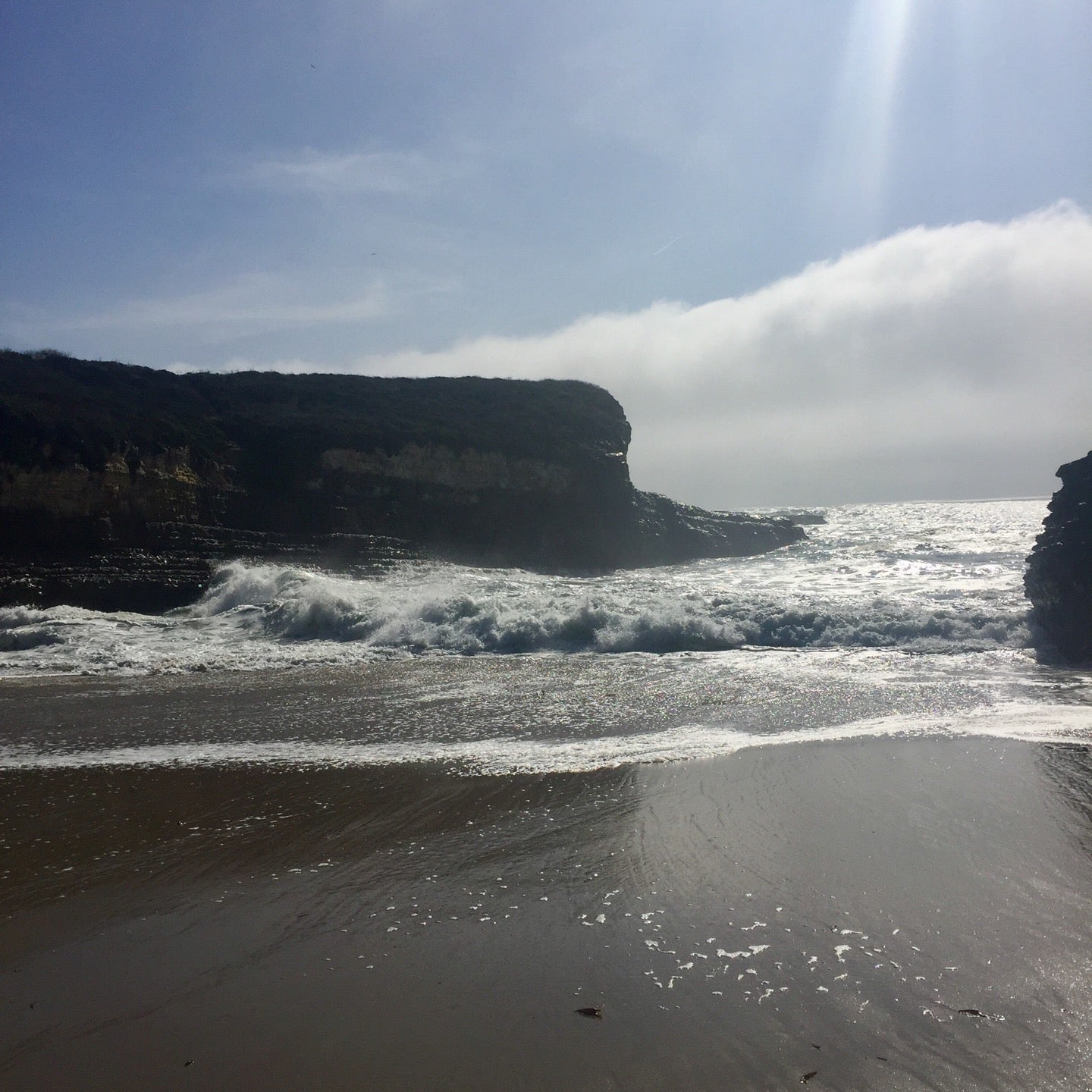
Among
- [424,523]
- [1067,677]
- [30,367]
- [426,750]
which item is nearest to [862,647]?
[1067,677]

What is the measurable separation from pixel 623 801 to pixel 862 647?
842 cm

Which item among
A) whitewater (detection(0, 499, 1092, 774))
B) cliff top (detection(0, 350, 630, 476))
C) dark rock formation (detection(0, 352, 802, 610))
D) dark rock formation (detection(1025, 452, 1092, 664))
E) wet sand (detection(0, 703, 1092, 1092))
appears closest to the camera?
wet sand (detection(0, 703, 1092, 1092))

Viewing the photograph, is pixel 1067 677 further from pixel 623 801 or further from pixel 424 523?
pixel 424 523

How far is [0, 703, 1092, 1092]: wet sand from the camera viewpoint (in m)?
2.58

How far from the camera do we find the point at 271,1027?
9.04 ft

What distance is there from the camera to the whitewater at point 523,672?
6.88m

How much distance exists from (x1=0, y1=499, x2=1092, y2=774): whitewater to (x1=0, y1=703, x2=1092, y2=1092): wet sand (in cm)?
127

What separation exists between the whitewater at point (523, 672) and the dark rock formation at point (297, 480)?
2.84m

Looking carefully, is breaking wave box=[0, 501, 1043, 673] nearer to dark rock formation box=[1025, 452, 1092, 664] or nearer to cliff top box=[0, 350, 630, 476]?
dark rock formation box=[1025, 452, 1092, 664]

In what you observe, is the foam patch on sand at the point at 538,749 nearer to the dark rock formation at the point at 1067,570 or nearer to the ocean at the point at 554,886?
the ocean at the point at 554,886

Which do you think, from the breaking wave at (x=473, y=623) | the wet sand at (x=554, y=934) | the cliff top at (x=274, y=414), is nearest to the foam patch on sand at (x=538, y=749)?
the wet sand at (x=554, y=934)

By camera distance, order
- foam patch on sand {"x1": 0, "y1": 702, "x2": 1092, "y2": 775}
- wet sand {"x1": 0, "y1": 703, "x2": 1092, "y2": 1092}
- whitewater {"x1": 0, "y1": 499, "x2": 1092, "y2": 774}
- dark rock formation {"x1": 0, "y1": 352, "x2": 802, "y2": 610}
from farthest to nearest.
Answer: dark rock formation {"x1": 0, "y1": 352, "x2": 802, "y2": 610}, whitewater {"x1": 0, "y1": 499, "x2": 1092, "y2": 774}, foam patch on sand {"x1": 0, "y1": 702, "x2": 1092, "y2": 775}, wet sand {"x1": 0, "y1": 703, "x2": 1092, "y2": 1092}

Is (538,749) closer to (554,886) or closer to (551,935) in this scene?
(554,886)

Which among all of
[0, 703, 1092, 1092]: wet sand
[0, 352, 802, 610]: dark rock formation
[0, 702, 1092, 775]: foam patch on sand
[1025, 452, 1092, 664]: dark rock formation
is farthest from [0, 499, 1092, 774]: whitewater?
[0, 352, 802, 610]: dark rock formation
